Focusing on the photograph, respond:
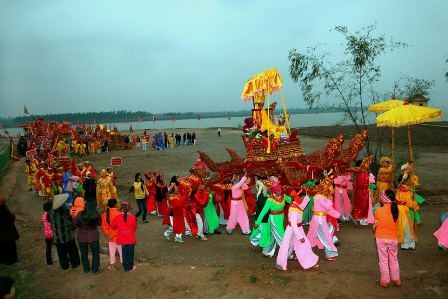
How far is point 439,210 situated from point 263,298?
25.3 ft

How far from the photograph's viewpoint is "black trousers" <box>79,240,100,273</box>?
7820mm

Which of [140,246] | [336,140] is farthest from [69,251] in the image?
[336,140]

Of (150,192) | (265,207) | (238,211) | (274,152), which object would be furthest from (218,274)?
(150,192)

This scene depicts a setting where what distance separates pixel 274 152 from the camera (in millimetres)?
10992

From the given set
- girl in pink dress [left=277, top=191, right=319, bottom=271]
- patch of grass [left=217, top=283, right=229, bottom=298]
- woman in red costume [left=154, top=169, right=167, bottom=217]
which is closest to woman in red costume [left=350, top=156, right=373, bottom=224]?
girl in pink dress [left=277, top=191, right=319, bottom=271]

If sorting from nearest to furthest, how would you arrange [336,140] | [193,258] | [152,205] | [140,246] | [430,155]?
[193,258] → [140,246] → [336,140] → [152,205] → [430,155]

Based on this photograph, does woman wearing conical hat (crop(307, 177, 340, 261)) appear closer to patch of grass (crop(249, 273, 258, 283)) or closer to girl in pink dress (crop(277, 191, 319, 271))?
girl in pink dress (crop(277, 191, 319, 271))

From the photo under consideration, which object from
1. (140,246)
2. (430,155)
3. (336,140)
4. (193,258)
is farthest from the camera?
(430,155)

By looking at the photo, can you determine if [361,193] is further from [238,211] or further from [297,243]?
[297,243]

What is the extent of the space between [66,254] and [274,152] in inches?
236

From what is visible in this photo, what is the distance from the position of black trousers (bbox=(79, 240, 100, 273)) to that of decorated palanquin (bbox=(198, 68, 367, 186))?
141 inches

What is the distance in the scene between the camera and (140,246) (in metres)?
9.83

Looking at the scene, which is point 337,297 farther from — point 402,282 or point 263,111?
point 263,111

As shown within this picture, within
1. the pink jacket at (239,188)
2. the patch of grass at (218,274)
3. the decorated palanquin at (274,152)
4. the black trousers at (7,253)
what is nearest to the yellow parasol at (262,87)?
the decorated palanquin at (274,152)
